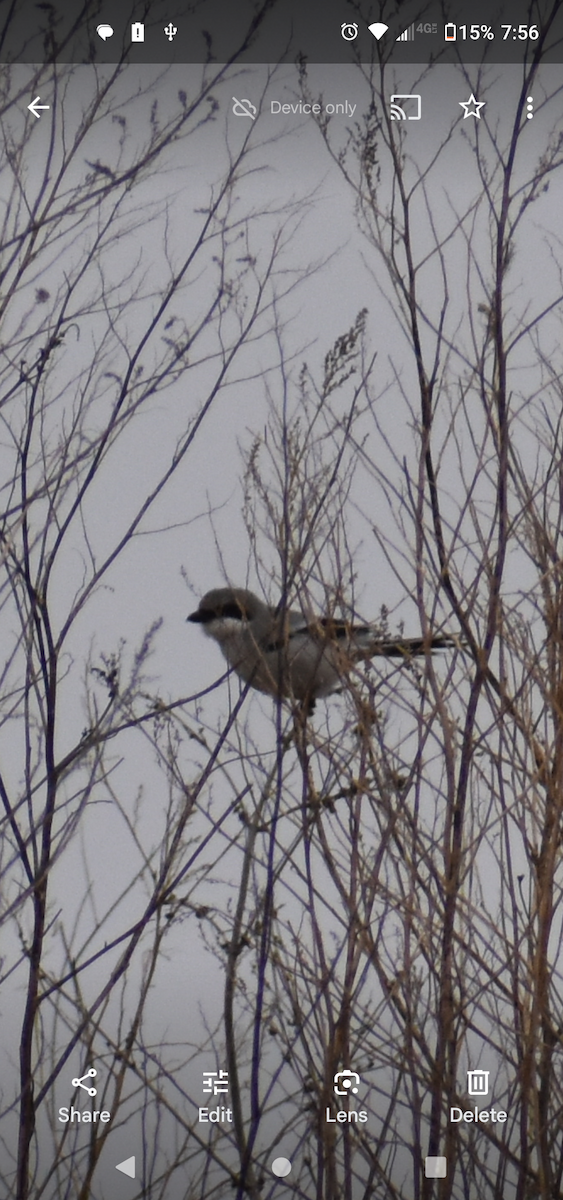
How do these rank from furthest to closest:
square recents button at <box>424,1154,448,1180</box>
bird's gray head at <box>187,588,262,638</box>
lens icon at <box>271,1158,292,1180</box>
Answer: bird's gray head at <box>187,588,262,638</box>, lens icon at <box>271,1158,292,1180</box>, square recents button at <box>424,1154,448,1180</box>

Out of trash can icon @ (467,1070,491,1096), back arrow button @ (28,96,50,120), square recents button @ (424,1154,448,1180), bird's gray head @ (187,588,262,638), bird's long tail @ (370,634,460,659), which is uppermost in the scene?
back arrow button @ (28,96,50,120)

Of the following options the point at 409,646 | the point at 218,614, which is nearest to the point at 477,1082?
the point at 409,646

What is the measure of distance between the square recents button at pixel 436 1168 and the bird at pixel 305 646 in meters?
1.07

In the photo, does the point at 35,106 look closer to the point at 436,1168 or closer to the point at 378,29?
the point at 378,29

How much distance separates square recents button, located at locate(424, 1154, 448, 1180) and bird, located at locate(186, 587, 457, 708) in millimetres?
1066

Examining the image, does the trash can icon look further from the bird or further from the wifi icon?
the wifi icon

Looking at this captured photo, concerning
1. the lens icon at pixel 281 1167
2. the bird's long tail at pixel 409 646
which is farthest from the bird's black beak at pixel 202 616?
the lens icon at pixel 281 1167

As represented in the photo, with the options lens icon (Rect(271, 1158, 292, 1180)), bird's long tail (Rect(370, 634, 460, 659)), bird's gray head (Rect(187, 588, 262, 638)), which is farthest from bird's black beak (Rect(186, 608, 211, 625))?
lens icon (Rect(271, 1158, 292, 1180))

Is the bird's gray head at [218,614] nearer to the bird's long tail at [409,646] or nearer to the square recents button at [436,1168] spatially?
the bird's long tail at [409,646]

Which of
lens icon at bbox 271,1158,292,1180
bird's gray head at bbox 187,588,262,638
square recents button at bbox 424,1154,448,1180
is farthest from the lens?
bird's gray head at bbox 187,588,262,638

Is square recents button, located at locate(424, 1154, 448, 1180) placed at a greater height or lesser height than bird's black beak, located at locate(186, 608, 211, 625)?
lesser

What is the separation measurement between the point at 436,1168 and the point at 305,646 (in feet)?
4.25

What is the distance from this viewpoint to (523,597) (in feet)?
11.6

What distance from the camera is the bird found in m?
3.47
